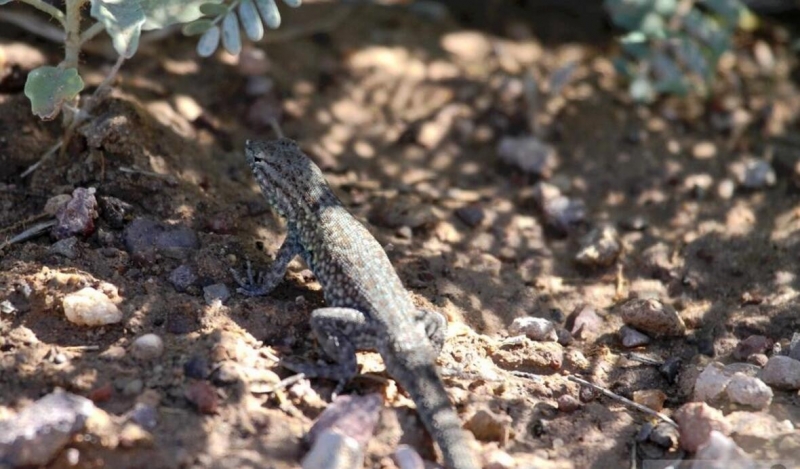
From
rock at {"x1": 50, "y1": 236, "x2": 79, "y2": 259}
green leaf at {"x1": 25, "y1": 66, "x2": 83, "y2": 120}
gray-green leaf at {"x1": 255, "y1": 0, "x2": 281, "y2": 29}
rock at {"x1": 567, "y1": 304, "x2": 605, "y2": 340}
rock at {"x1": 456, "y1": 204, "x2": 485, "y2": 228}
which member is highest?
gray-green leaf at {"x1": 255, "y1": 0, "x2": 281, "y2": 29}

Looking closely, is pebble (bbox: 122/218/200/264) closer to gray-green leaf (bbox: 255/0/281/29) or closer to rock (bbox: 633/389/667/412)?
gray-green leaf (bbox: 255/0/281/29)

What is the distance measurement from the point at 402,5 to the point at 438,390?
4.99 m

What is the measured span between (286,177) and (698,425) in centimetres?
286

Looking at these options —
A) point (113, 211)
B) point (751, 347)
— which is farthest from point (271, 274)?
point (751, 347)

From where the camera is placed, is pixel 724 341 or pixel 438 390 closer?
pixel 438 390

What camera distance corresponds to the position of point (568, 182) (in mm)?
7176

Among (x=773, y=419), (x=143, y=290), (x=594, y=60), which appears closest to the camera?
(x=773, y=419)

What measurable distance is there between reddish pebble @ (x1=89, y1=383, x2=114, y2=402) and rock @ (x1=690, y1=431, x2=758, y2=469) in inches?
113

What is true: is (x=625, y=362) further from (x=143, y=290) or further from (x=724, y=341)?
(x=143, y=290)

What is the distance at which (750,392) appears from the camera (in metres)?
4.79

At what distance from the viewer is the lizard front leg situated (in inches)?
208

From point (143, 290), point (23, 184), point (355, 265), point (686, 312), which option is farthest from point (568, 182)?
point (23, 184)

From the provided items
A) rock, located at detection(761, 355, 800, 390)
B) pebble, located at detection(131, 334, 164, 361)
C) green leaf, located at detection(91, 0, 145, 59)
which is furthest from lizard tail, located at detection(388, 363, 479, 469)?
green leaf, located at detection(91, 0, 145, 59)

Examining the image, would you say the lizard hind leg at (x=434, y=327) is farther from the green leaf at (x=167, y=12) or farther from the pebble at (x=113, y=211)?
the green leaf at (x=167, y=12)
